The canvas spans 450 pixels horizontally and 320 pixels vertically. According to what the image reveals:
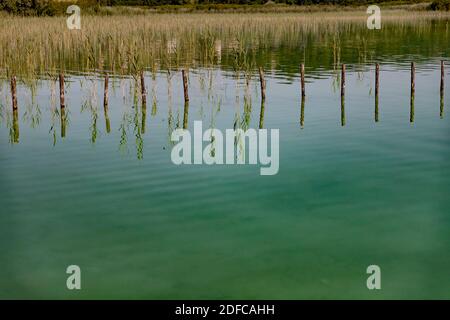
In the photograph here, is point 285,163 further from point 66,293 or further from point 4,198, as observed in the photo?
point 66,293

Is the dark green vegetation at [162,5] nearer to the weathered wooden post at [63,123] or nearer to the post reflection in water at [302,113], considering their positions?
the weathered wooden post at [63,123]

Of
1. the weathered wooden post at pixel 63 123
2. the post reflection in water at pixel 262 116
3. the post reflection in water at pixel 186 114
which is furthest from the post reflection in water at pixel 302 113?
the weathered wooden post at pixel 63 123

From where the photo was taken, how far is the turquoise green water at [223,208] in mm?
11539

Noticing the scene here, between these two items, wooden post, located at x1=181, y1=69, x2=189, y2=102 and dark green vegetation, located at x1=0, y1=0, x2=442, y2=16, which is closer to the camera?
wooden post, located at x1=181, y1=69, x2=189, y2=102

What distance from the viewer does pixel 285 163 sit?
60.3ft

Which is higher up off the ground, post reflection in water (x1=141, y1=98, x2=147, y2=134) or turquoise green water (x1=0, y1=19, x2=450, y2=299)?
post reflection in water (x1=141, y1=98, x2=147, y2=134)

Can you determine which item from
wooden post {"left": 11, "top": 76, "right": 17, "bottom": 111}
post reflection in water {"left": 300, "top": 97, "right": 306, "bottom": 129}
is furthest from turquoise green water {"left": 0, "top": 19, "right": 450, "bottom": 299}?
wooden post {"left": 11, "top": 76, "right": 17, "bottom": 111}

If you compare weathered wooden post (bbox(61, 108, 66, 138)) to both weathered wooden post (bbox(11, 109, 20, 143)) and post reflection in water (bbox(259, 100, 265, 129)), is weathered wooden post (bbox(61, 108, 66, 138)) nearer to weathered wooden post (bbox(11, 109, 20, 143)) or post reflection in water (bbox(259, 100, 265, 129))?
weathered wooden post (bbox(11, 109, 20, 143))

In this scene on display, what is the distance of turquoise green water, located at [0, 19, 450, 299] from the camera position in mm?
11539

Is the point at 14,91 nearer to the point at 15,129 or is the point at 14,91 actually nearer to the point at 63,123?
the point at 15,129

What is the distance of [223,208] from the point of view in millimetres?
14828

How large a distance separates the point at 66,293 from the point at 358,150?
441 inches

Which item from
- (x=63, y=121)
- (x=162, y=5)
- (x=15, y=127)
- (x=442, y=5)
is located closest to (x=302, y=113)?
(x=63, y=121)

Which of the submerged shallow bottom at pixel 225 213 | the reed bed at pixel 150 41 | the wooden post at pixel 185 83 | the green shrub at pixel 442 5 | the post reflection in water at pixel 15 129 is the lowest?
the submerged shallow bottom at pixel 225 213
